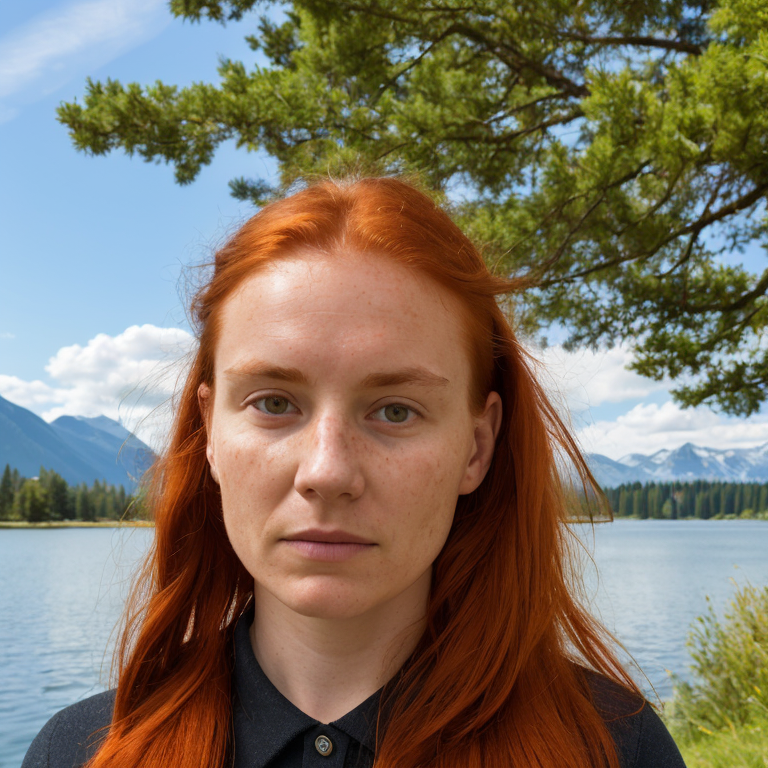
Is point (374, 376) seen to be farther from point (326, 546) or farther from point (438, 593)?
point (438, 593)

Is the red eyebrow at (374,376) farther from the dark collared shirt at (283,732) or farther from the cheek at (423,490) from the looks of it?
the dark collared shirt at (283,732)

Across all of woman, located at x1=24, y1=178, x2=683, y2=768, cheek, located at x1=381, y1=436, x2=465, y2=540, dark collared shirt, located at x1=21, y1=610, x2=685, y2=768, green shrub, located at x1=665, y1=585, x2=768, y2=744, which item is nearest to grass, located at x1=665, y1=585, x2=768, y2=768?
green shrub, located at x1=665, y1=585, x2=768, y2=744

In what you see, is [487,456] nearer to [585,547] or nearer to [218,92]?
[585,547]

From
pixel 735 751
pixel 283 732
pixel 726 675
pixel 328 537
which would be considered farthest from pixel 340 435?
pixel 726 675

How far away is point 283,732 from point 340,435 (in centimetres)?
55

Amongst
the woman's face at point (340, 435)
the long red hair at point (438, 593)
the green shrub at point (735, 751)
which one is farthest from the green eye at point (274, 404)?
the green shrub at point (735, 751)

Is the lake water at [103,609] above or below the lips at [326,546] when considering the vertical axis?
below

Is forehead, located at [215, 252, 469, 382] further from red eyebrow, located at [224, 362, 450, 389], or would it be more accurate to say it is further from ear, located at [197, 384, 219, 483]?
ear, located at [197, 384, 219, 483]

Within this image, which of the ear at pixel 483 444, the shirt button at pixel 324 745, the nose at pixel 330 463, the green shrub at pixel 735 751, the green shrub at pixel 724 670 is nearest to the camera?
the nose at pixel 330 463

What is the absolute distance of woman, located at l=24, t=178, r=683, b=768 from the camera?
3.97 ft

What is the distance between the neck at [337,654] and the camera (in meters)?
1.33

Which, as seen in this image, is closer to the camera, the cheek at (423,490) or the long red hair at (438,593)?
the cheek at (423,490)

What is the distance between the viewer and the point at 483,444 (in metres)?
1.47

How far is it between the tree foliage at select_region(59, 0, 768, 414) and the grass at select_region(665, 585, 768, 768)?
215 cm
